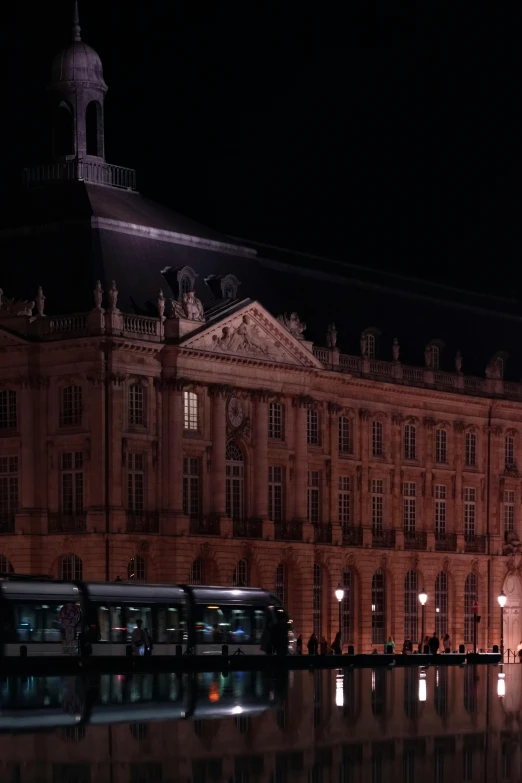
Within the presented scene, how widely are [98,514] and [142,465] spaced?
3.69 meters

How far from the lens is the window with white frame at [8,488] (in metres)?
89.6

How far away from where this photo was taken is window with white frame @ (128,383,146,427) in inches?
3556

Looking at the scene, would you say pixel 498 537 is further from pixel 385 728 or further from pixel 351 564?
pixel 385 728

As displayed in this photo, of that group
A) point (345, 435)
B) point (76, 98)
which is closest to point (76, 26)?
point (76, 98)

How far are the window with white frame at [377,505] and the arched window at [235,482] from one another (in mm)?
11684

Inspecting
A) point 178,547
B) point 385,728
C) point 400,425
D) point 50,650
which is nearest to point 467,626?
point 400,425

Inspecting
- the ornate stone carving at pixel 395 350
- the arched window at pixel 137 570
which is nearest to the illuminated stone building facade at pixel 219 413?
the arched window at pixel 137 570

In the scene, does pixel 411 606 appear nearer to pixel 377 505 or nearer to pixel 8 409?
pixel 377 505

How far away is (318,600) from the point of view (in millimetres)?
100812

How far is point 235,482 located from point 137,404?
277 inches

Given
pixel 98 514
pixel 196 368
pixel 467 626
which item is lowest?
pixel 467 626

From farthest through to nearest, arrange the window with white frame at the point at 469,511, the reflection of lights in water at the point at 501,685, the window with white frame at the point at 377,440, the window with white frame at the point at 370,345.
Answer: the window with white frame at the point at 469,511, the window with white frame at the point at 377,440, the window with white frame at the point at 370,345, the reflection of lights in water at the point at 501,685

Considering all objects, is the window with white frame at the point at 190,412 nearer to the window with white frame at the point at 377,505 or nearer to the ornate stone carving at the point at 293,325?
the ornate stone carving at the point at 293,325

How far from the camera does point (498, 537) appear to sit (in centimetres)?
11462
